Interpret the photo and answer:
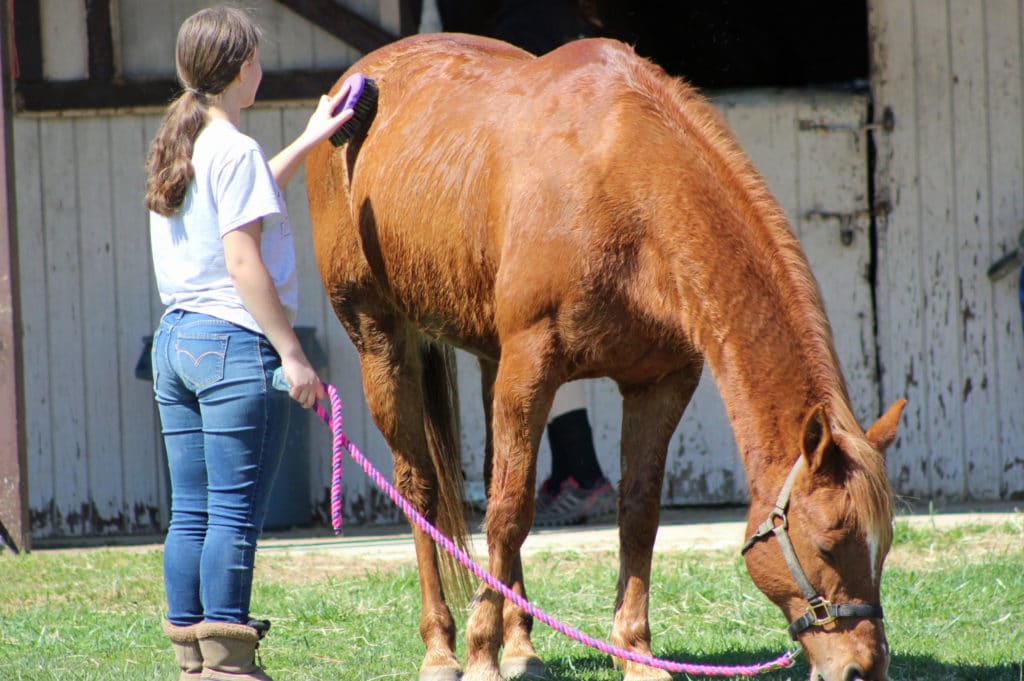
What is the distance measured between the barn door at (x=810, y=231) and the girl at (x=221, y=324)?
12.5 feet

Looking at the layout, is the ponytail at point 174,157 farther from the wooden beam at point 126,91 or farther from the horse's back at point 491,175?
the wooden beam at point 126,91

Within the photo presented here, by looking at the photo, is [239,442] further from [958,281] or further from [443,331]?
[958,281]

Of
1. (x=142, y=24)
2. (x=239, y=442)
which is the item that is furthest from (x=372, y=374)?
(x=142, y=24)

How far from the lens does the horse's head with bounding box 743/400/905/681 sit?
2.67 m

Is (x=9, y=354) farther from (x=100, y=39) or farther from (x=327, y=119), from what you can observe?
(x=327, y=119)

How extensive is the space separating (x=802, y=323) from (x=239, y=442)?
1.36 m

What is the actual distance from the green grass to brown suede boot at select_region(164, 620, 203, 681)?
1.86 ft

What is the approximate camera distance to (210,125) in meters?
3.03

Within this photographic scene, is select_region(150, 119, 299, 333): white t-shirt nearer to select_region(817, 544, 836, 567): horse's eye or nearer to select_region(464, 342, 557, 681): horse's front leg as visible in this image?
select_region(464, 342, 557, 681): horse's front leg

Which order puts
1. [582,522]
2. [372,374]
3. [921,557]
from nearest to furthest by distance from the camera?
1. [372,374]
2. [921,557]
3. [582,522]

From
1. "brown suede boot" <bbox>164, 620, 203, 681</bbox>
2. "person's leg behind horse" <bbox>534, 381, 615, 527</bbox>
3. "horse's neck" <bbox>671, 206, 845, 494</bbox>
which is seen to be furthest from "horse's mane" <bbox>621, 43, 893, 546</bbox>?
"person's leg behind horse" <bbox>534, 381, 615, 527</bbox>

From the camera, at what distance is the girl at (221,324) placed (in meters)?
2.92

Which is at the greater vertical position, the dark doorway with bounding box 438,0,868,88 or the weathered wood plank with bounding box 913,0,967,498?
the dark doorway with bounding box 438,0,868,88

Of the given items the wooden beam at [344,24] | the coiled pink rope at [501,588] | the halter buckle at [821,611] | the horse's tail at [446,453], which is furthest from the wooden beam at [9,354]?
the halter buckle at [821,611]
